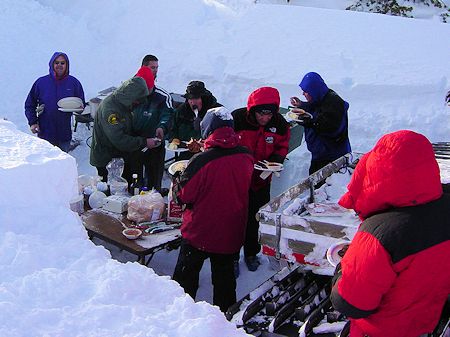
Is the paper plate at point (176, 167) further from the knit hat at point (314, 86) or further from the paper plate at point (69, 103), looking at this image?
the paper plate at point (69, 103)

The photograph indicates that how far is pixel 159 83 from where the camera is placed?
11164mm

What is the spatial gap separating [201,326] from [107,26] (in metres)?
11.9

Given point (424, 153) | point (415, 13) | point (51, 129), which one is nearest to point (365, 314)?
point (424, 153)

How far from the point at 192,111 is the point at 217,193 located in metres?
2.26

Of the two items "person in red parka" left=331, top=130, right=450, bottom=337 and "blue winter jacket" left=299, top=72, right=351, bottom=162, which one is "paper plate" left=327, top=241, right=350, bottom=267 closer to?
"person in red parka" left=331, top=130, right=450, bottom=337

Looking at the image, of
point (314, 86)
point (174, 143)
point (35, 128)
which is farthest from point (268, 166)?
point (35, 128)

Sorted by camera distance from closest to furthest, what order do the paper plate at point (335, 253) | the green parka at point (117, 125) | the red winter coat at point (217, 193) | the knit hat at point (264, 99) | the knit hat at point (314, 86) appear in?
the paper plate at point (335, 253), the red winter coat at point (217, 193), the knit hat at point (264, 99), the knit hat at point (314, 86), the green parka at point (117, 125)

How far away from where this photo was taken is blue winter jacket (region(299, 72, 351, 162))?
612 cm

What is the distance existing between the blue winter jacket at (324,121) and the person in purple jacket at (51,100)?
9.79 feet

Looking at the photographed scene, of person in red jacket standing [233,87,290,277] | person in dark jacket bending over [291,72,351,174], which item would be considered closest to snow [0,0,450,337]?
person in red jacket standing [233,87,290,277]

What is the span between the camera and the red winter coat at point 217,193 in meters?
4.38

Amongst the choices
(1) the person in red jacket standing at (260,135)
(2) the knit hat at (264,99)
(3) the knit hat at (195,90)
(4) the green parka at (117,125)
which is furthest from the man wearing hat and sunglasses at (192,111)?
(2) the knit hat at (264,99)

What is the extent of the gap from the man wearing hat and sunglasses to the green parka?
44 cm

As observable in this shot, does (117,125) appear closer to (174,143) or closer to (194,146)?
(174,143)
